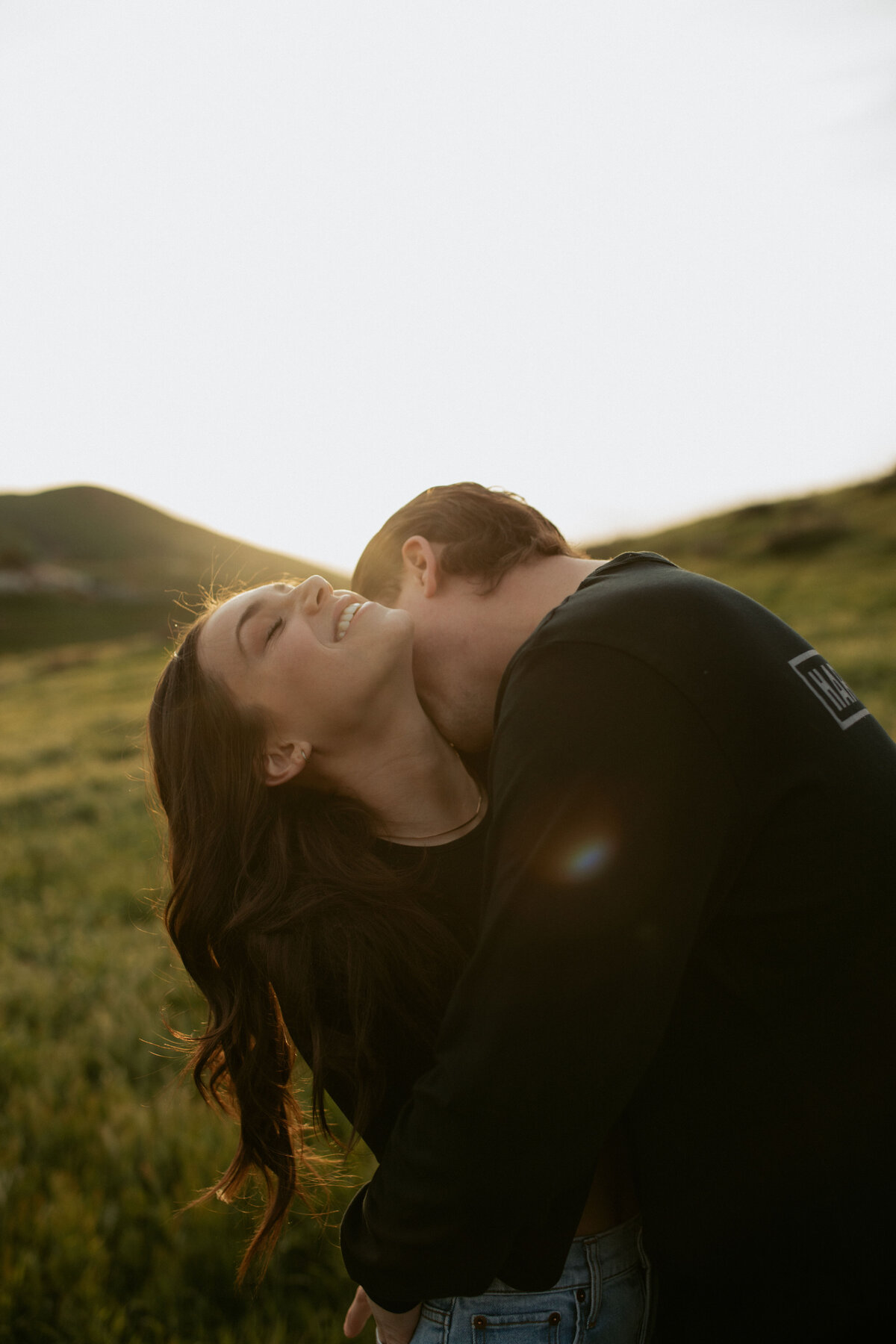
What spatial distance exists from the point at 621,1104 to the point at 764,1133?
0.36 m

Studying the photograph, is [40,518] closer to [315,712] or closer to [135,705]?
[135,705]

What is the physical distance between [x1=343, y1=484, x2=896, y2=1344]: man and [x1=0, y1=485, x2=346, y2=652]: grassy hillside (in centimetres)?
2522

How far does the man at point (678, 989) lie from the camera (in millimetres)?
1374

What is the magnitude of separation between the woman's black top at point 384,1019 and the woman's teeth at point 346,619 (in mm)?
711

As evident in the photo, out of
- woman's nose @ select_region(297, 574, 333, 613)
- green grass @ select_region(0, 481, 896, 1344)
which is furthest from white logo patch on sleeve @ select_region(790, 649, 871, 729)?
green grass @ select_region(0, 481, 896, 1344)

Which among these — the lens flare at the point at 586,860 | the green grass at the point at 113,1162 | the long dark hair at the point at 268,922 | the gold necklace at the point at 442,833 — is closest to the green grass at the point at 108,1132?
the green grass at the point at 113,1162

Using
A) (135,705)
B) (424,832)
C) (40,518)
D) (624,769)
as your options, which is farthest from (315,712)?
(40,518)

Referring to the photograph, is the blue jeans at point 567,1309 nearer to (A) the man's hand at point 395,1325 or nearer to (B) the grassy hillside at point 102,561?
(A) the man's hand at point 395,1325

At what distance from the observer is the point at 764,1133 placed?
62.1 inches

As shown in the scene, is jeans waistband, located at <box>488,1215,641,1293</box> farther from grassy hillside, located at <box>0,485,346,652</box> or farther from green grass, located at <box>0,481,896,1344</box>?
grassy hillside, located at <box>0,485,346,652</box>

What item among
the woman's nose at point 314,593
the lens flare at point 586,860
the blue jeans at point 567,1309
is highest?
the woman's nose at point 314,593

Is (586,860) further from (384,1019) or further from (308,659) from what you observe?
(308,659)

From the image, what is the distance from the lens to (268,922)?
7.66ft

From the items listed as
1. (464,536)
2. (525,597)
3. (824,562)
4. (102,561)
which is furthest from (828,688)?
(102,561)
